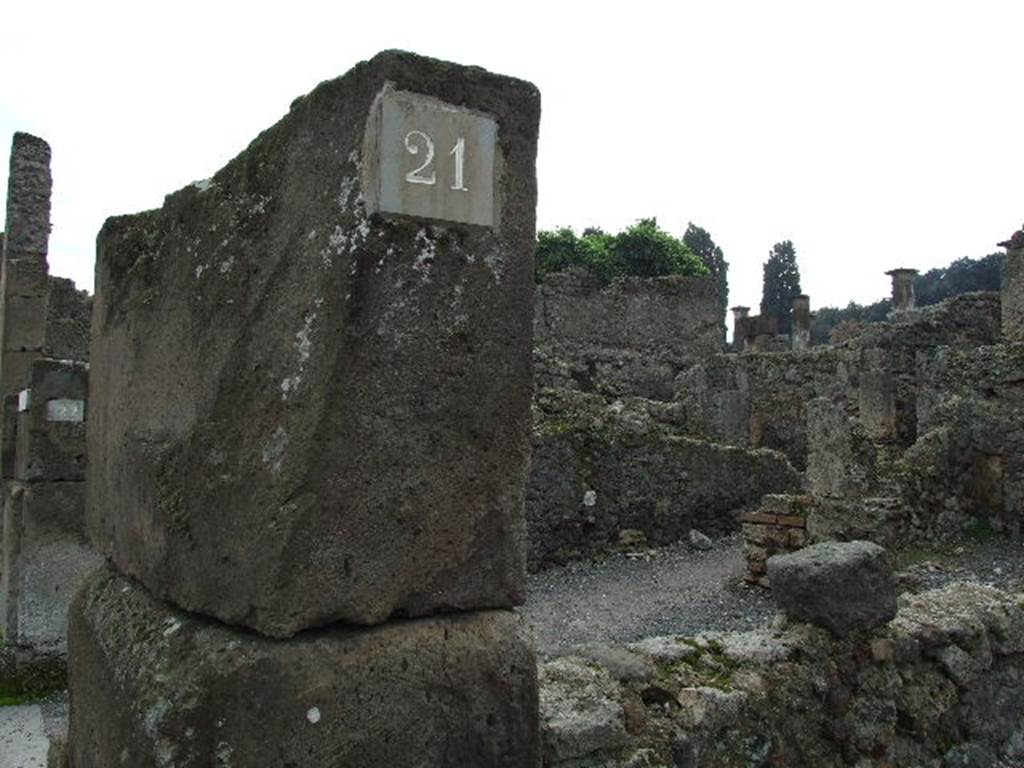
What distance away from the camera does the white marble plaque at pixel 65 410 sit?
5.86 m

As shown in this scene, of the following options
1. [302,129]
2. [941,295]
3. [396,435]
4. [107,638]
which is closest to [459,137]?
[302,129]

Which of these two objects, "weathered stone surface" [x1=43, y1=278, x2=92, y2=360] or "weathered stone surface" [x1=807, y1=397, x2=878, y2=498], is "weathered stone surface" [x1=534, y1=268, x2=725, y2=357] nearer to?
"weathered stone surface" [x1=43, y1=278, x2=92, y2=360]

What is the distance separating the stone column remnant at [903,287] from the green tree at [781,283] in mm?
27073

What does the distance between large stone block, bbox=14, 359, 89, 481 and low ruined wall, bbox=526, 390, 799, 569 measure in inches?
201

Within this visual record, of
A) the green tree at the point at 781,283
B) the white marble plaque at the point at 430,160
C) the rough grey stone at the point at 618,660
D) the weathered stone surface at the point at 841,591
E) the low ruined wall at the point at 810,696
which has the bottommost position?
the low ruined wall at the point at 810,696

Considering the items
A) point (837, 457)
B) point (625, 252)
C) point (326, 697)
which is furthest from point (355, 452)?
point (625, 252)

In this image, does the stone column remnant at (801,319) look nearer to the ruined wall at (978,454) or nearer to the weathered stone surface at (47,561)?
the ruined wall at (978,454)

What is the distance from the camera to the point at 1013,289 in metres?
20.1

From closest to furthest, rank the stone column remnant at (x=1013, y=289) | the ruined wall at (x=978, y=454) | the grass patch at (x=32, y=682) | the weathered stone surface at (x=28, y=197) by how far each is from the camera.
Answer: the grass patch at (x=32, y=682), the ruined wall at (x=978, y=454), the weathered stone surface at (x=28, y=197), the stone column remnant at (x=1013, y=289)

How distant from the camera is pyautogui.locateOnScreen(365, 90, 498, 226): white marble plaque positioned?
6.03 ft

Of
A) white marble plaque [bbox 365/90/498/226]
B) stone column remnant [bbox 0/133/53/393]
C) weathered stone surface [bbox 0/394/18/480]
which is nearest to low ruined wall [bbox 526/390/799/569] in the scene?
weathered stone surface [bbox 0/394/18/480]

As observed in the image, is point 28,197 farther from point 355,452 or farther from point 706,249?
point 706,249

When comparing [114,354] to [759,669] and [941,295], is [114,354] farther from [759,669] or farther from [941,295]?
[941,295]

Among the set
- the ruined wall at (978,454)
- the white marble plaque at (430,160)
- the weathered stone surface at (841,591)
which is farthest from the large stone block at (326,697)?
the ruined wall at (978,454)
